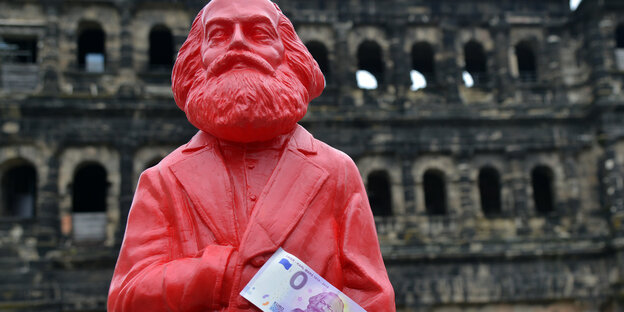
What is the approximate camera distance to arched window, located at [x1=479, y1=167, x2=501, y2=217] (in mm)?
17016

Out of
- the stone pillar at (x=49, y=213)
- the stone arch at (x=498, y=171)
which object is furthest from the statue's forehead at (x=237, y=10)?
the stone arch at (x=498, y=171)

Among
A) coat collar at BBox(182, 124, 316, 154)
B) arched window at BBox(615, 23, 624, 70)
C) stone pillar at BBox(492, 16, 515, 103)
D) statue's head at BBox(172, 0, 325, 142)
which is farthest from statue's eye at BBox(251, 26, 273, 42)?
arched window at BBox(615, 23, 624, 70)

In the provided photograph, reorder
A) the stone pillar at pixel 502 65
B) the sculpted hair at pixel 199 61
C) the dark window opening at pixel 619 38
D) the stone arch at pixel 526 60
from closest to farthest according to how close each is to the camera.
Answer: the sculpted hair at pixel 199 61 → the stone pillar at pixel 502 65 → the dark window opening at pixel 619 38 → the stone arch at pixel 526 60

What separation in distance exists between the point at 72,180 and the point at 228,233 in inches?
493

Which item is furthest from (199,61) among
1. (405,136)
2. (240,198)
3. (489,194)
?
(489,194)

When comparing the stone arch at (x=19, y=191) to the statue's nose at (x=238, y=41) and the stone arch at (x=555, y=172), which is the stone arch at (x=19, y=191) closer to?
the stone arch at (x=555, y=172)

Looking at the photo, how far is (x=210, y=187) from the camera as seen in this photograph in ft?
8.33

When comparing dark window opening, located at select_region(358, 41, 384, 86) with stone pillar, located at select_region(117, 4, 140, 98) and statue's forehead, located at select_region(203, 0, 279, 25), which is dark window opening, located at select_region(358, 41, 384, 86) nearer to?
stone pillar, located at select_region(117, 4, 140, 98)

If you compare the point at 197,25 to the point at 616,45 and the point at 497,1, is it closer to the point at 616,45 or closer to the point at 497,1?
the point at 497,1

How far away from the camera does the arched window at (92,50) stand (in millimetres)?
15914

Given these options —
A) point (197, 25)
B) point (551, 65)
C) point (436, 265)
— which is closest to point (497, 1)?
point (551, 65)

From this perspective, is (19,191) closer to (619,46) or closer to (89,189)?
(89,189)

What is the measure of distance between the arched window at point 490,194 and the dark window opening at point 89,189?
1002cm

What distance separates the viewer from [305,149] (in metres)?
2.70
